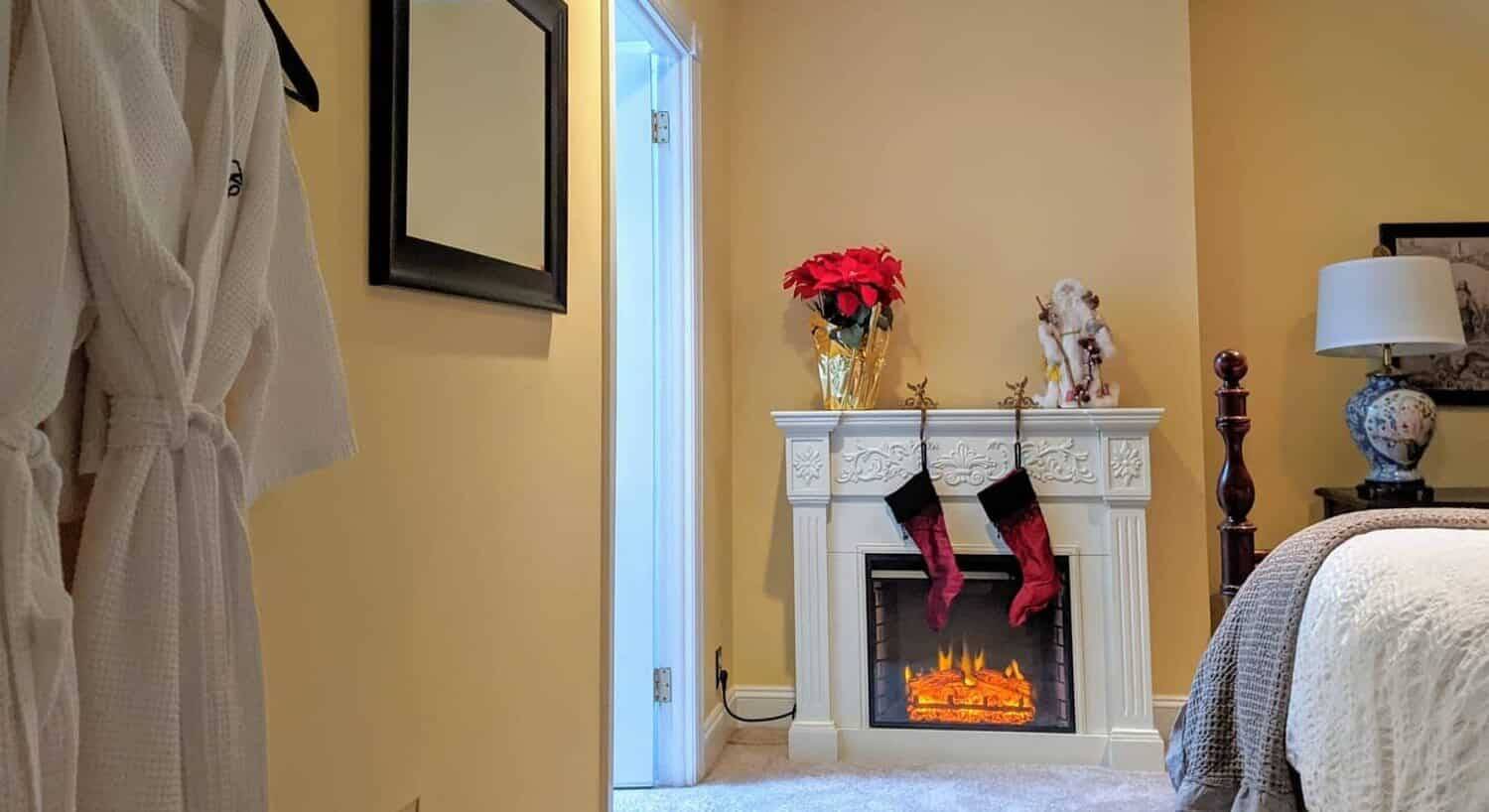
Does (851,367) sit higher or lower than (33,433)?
higher

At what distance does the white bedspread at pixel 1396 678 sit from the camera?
1.17 meters

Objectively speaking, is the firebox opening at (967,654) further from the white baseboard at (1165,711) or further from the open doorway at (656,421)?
the open doorway at (656,421)

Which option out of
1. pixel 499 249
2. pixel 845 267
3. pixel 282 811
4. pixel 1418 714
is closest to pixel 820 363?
pixel 845 267

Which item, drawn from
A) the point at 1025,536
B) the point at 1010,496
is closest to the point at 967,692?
the point at 1025,536

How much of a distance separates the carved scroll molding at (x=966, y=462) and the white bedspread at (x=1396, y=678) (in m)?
1.28

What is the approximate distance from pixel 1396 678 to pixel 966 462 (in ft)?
5.39

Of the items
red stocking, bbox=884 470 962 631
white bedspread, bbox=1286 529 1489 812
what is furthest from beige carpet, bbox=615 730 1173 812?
white bedspread, bbox=1286 529 1489 812

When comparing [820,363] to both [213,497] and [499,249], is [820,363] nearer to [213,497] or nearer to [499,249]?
[499,249]

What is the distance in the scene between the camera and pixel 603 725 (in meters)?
1.99

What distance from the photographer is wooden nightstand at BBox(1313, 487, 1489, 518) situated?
9.35 ft

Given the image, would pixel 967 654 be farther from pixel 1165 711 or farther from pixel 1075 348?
pixel 1075 348

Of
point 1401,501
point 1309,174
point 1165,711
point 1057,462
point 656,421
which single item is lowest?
point 1165,711

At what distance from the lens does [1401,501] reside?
2908 mm

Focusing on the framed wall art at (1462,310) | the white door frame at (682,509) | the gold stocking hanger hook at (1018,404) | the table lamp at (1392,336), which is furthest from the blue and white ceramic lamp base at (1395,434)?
the white door frame at (682,509)
